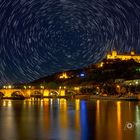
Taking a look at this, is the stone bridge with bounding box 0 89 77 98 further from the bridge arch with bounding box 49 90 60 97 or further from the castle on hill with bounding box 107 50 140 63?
A: the castle on hill with bounding box 107 50 140 63

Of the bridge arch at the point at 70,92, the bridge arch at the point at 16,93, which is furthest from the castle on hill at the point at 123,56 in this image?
the bridge arch at the point at 16,93

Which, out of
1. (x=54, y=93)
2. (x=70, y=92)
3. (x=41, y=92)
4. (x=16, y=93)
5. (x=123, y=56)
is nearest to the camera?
(x=16, y=93)

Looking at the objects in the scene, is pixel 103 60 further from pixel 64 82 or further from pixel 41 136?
pixel 41 136

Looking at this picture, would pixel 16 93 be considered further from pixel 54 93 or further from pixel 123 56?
pixel 123 56

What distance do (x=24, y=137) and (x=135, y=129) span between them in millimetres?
6949

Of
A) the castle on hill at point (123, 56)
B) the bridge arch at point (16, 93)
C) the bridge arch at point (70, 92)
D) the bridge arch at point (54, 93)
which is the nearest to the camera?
the bridge arch at point (16, 93)

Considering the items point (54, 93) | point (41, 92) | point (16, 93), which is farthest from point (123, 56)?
point (16, 93)

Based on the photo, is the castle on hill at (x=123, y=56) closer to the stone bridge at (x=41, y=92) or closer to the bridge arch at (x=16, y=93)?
the stone bridge at (x=41, y=92)

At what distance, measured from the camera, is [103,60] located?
193250mm

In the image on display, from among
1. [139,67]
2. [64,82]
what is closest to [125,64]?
[139,67]

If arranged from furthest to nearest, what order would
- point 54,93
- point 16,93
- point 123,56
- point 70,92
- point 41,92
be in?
1. point 123,56
2. point 54,93
3. point 41,92
4. point 70,92
5. point 16,93

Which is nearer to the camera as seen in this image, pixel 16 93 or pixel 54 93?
pixel 16 93

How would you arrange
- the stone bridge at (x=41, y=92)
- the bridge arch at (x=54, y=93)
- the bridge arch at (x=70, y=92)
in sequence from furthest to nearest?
the bridge arch at (x=54, y=93), the bridge arch at (x=70, y=92), the stone bridge at (x=41, y=92)

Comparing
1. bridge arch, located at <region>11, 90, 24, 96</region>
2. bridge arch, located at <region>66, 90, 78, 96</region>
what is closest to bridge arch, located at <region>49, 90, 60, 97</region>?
bridge arch, located at <region>66, 90, 78, 96</region>
